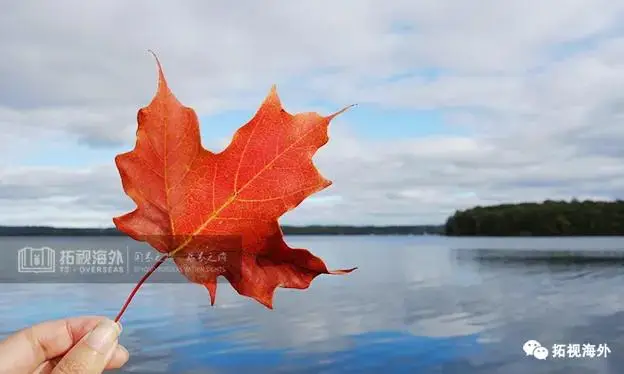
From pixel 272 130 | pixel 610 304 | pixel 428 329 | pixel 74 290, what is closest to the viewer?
pixel 272 130

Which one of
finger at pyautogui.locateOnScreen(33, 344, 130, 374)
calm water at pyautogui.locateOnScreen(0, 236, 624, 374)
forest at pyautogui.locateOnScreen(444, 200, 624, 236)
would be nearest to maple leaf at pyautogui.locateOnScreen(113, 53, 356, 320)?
finger at pyautogui.locateOnScreen(33, 344, 130, 374)

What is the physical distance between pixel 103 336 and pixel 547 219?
7394 cm

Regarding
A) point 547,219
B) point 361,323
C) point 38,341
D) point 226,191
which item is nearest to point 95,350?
point 38,341

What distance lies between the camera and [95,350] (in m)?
1.11

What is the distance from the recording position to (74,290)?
33.2 metres

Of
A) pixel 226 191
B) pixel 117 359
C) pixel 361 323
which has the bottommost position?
pixel 361 323

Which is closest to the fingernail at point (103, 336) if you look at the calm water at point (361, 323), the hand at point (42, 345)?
the hand at point (42, 345)

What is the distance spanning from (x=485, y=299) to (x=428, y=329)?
30.2 ft

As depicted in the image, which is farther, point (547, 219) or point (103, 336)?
point (547, 219)

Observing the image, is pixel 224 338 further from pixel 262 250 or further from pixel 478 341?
pixel 262 250

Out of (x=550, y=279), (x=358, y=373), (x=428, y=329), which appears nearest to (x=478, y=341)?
(x=428, y=329)

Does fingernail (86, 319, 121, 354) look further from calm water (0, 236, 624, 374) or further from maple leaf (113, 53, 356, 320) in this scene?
calm water (0, 236, 624, 374)

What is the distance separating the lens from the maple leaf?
2.52ft

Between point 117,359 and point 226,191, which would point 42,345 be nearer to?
point 117,359
